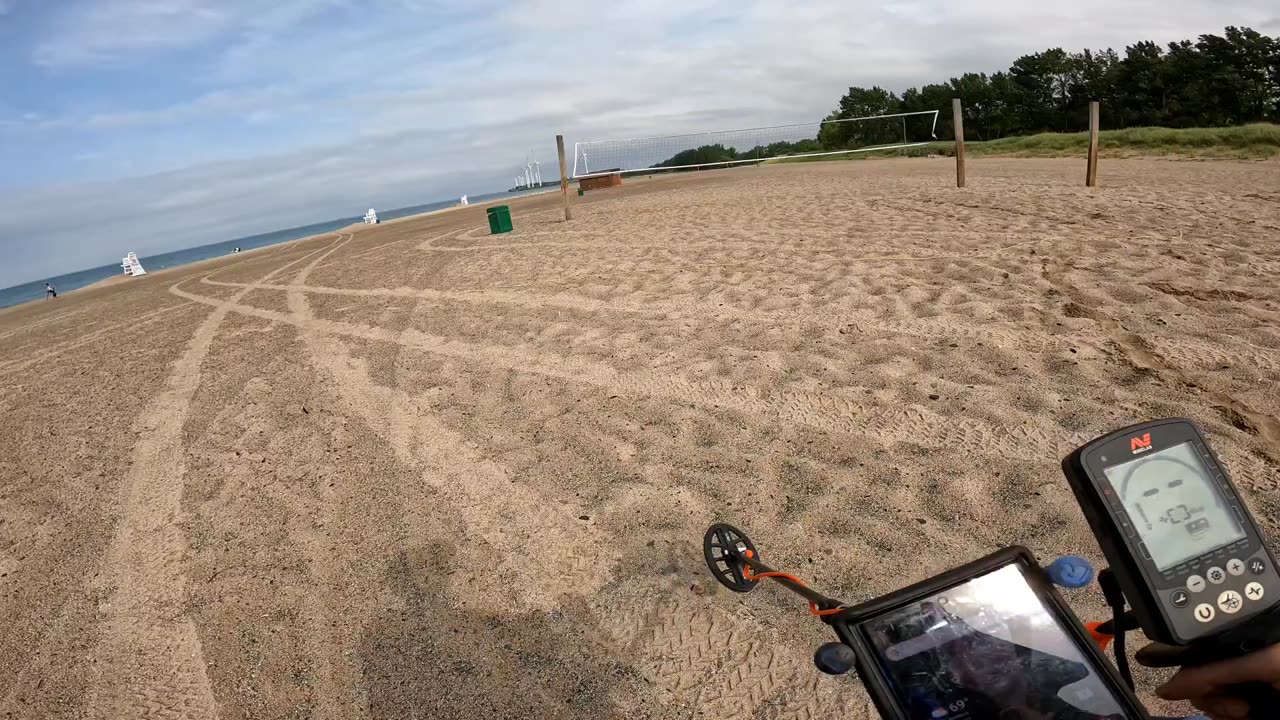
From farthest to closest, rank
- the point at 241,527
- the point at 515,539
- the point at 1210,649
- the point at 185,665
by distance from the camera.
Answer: the point at 241,527
the point at 515,539
the point at 185,665
the point at 1210,649

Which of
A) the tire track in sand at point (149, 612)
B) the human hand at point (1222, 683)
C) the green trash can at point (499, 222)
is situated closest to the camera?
the human hand at point (1222, 683)

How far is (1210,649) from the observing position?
1.35m

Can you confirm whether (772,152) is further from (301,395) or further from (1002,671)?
(1002,671)

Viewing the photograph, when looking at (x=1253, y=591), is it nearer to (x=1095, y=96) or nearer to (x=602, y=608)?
(x=602, y=608)

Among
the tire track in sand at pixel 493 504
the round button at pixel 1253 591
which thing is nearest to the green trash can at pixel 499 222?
the tire track in sand at pixel 493 504

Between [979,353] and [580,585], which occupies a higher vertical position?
[979,353]

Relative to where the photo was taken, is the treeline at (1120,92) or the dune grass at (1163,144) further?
the treeline at (1120,92)

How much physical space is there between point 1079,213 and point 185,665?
1097 centimetres

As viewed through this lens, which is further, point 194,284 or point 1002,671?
point 194,284

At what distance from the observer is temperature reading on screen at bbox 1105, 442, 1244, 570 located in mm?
1437

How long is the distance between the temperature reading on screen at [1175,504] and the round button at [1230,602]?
0.09m

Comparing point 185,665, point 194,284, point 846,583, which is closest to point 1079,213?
point 846,583

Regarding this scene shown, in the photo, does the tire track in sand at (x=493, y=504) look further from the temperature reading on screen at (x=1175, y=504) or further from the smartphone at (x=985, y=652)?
the temperature reading on screen at (x=1175, y=504)

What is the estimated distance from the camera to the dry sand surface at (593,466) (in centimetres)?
276
